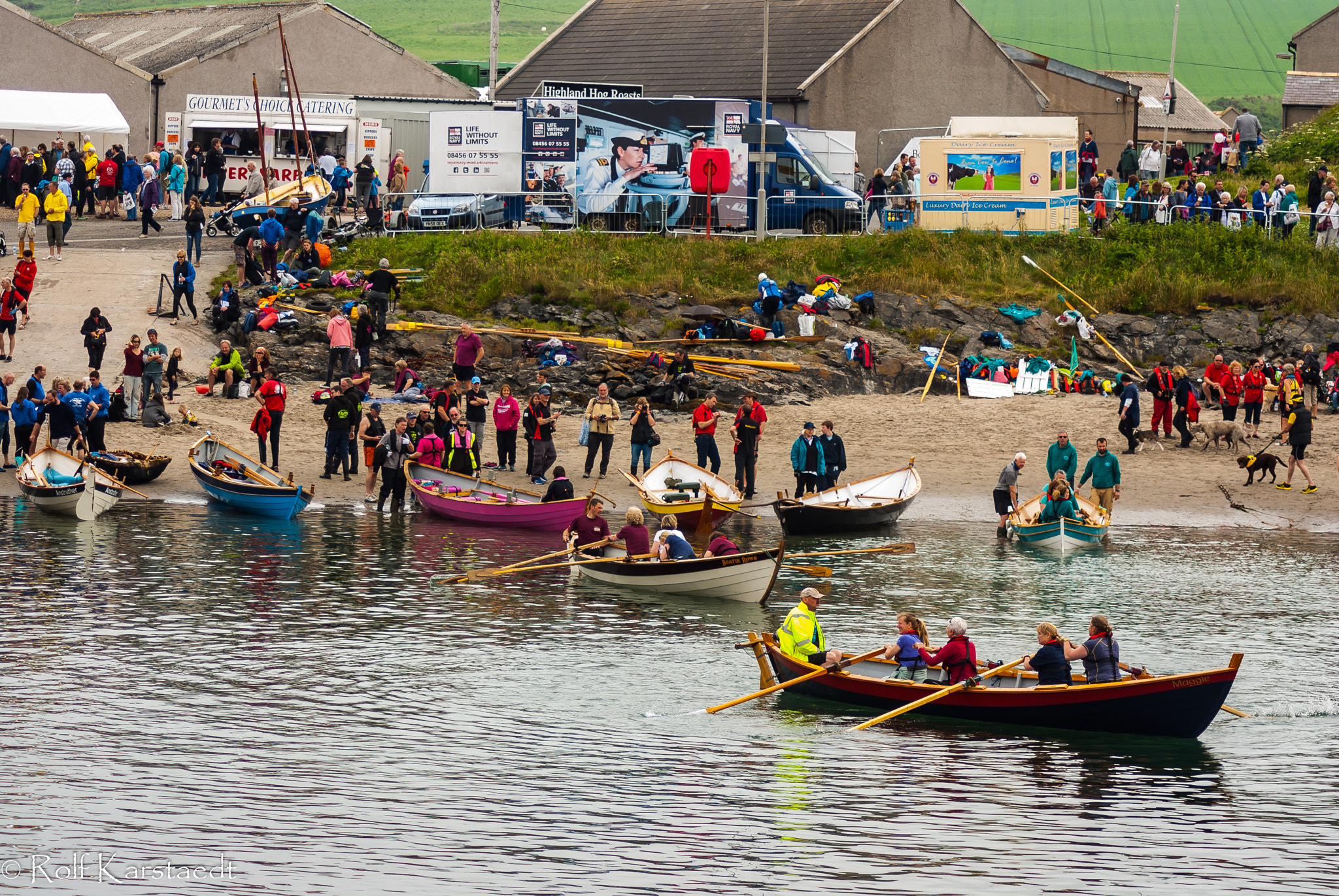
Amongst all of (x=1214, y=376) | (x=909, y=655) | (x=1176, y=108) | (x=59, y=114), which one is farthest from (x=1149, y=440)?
(x=1176, y=108)

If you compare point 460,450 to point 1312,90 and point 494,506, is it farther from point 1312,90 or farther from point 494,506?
point 1312,90

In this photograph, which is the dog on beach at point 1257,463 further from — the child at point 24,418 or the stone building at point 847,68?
the child at point 24,418

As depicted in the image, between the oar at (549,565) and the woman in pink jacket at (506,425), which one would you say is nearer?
the oar at (549,565)

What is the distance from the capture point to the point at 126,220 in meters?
47.9

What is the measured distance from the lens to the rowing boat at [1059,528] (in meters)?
26.3

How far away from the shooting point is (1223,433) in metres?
32.3

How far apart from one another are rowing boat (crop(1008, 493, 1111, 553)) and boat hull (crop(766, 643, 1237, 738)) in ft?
31.0

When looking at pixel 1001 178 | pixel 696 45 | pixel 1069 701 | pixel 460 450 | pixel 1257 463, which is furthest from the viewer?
pixel 696 45

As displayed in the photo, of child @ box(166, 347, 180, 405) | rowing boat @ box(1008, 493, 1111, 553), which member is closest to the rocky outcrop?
child @ box(166, 347, 180, 405)

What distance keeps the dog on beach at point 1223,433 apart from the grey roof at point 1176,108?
141 ft

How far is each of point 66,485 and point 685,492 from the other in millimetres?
11483

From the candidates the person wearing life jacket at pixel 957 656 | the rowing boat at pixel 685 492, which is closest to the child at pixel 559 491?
the rowing boat at pixel 685 492

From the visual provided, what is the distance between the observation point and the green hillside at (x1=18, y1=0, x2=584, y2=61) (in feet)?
539

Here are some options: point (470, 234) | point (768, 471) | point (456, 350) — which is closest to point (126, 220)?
point (470, 234)
